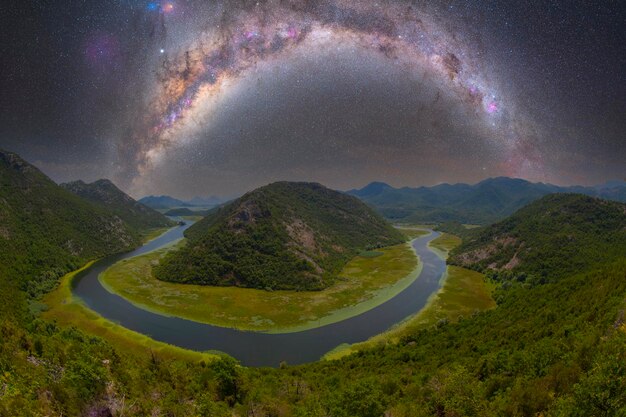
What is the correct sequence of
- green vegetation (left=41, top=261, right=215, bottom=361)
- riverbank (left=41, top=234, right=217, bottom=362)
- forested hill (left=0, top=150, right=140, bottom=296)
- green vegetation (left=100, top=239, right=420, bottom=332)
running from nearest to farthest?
riverbank (left=41, top=234, right=217, bottom=362), green vegetation (left=41, top=261, right=215, bottom=361), green vegetation (left=100, top=239, right=420, bottom=332), forested hill (left=0, top=150, right=140, bottom=296)

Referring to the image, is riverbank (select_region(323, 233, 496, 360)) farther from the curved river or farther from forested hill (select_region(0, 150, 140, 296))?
forested hill (select_region(0, 150, 140, 296))

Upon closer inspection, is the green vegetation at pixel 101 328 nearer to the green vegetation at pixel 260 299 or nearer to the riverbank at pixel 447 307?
the green vegetation at pixel 260 299

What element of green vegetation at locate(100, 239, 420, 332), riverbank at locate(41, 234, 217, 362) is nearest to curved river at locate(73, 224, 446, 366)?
riverbank at locate(41, 234, 217, 362)

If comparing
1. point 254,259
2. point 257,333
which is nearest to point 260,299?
point 257,333

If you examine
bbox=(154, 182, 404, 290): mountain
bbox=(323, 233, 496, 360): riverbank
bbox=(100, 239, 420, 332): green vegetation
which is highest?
bbox=(154, 182, 404, 290): mountain

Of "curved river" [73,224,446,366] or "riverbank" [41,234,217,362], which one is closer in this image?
"riverbank" [41,234,217,362]

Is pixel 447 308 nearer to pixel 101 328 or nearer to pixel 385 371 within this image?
pixel 385 371

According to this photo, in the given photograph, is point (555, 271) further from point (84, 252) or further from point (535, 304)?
point (84, 252)
